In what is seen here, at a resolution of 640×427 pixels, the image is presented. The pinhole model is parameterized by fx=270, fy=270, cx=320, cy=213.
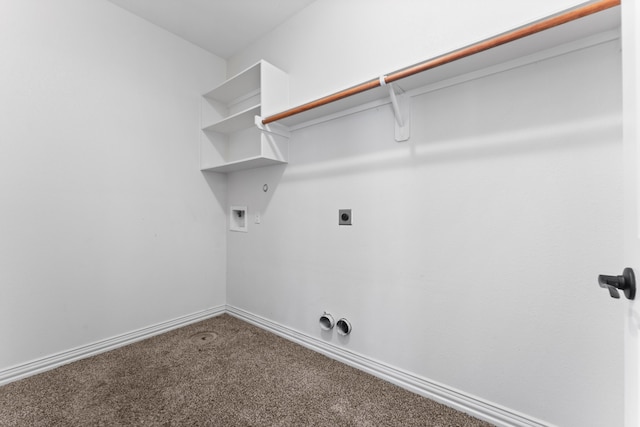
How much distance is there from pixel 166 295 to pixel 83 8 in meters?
2.11

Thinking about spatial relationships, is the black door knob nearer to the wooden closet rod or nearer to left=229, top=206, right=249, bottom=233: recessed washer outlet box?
the wooden closet rod

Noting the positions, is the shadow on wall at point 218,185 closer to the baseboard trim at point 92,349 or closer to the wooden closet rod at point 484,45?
the baseboard trim at point 92,349

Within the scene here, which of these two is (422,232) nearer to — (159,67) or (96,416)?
(96,416)

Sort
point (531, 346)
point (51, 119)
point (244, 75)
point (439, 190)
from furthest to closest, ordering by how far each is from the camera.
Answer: point (244, 75) < point (51, 119) < point (439, 190) < point (531, 346)

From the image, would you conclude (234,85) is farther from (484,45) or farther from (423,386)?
(423,386)

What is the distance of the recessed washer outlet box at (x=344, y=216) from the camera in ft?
Result: 5.63

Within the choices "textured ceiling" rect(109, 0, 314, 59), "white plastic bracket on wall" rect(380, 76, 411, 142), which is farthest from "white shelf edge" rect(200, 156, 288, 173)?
"textured ceiling" rect(109, 0, 314, 59)

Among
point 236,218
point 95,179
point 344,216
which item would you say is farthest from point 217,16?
point 344,216

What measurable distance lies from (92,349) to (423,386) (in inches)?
83.5

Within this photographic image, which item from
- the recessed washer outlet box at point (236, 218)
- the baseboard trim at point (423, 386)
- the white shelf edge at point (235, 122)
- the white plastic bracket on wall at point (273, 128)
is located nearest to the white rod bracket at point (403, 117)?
the white plastic bracket on wall at point (273, 128)

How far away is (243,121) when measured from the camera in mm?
2248

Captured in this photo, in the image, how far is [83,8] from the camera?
5.92 feet

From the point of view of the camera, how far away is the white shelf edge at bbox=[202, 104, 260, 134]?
2.07 metres

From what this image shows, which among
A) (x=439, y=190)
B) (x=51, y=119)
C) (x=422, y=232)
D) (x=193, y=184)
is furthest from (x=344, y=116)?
(x=51, y=119)
